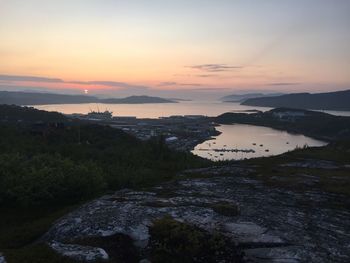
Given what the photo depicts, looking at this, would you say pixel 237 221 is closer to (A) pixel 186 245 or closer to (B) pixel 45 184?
(A) pixel 186 245

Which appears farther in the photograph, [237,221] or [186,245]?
[237,221]

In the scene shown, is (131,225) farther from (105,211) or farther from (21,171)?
(21,171)

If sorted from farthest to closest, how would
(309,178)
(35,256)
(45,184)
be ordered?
(309,178) → (45,184) → (35,256)

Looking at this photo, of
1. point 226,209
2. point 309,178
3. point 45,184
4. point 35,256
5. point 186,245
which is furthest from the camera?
point 309,178

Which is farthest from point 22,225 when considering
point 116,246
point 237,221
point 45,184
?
point 237,221

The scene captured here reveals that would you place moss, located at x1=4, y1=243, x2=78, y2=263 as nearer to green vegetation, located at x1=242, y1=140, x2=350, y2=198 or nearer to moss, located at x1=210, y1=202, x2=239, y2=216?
moss, located at x1=210, y1=202, x2=239, y2=216

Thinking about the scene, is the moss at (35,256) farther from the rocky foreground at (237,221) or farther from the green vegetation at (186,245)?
the green vegetation at (186,245)

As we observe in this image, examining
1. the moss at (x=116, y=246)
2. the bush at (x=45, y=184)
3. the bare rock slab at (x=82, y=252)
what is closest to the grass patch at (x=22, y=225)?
the bush at (x=45, y=184)

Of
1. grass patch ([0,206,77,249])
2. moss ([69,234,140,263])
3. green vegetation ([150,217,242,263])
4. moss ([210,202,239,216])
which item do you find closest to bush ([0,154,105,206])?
grass patch ([0,206,77,249])
